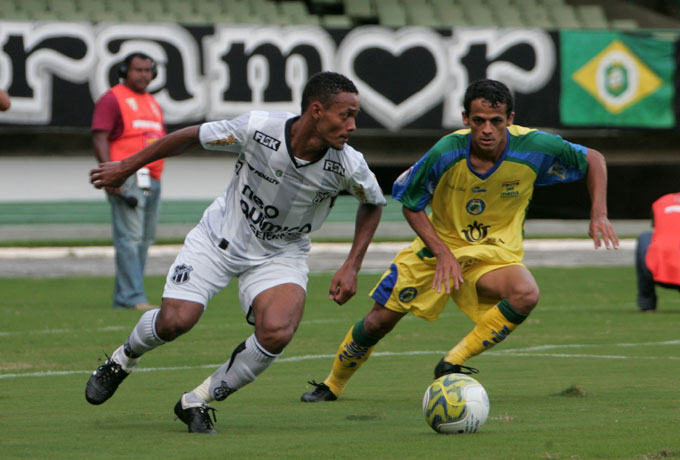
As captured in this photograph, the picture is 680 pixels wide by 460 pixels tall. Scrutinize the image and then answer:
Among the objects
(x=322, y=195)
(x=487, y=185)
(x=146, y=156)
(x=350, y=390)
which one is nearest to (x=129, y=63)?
(x=350, y=390)

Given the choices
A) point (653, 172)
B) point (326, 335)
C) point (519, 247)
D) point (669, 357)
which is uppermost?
point (519, 247)

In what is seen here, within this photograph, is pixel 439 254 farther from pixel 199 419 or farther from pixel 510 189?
pixel 199 419

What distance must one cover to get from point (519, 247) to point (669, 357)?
2193 millimetres

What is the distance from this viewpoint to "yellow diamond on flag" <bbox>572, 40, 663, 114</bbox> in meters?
26.5

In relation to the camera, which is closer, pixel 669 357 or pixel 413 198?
pixel 413 198

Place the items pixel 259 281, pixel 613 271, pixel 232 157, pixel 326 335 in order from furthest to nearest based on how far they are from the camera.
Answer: pixel 232 157, pixel 613 271, pixel 326 335, pixel 259 281

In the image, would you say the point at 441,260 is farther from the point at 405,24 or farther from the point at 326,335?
the point at 405,24

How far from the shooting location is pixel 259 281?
6.72 m

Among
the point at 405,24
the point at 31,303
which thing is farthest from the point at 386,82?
the point at 31,303

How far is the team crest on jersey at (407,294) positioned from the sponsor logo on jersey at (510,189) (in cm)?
84

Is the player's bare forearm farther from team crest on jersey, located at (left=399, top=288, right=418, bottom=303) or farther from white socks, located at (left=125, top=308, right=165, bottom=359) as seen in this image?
white socks, located at (left=125, top=308, right=165, bottom=359)

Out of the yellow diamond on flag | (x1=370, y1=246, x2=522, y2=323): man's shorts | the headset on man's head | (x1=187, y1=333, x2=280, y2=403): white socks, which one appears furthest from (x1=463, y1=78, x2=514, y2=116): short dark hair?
the yellow diamond on flag

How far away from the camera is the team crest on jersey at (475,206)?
785 centimetres

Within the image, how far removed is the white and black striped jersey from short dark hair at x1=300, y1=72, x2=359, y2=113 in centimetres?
26
